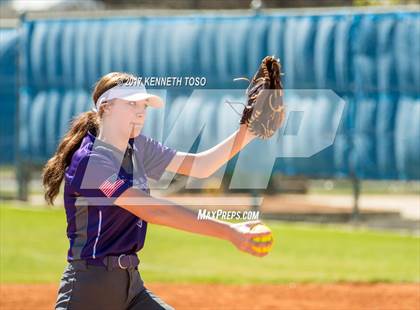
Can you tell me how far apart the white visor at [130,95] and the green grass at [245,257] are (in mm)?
6261

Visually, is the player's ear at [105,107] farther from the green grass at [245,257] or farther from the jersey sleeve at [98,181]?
the green grass at [245,257]

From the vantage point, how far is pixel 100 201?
4516 millimetres

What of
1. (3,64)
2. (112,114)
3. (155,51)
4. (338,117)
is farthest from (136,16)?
(112,114)

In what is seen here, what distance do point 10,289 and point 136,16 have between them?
614 centimetres

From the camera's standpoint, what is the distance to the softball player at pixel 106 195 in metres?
4.49

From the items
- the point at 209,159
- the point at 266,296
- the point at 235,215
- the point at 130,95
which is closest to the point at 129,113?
the point at 130,95

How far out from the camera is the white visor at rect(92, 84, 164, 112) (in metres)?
4.53

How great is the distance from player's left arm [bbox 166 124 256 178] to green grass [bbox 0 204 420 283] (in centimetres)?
580

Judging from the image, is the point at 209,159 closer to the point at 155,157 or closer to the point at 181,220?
the point at 155,157

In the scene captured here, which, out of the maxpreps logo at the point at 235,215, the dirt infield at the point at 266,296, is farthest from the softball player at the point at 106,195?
the dirt infield at the point at 266,296

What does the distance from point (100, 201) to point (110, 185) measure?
15 cm

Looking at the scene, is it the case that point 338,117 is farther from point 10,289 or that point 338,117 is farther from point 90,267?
point 90,267

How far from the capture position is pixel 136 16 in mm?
14992

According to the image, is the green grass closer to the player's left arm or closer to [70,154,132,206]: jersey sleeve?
the player's left arm
